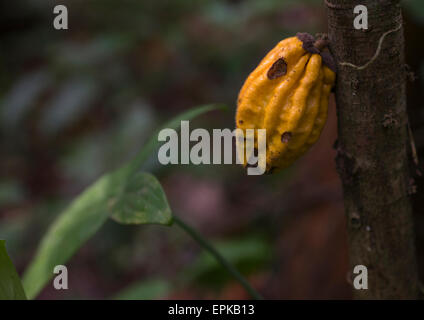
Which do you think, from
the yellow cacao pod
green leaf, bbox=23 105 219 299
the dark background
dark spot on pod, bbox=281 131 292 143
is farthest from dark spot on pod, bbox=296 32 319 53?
the dark background

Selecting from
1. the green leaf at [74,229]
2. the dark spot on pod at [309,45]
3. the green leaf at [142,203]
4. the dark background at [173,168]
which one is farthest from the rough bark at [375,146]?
the dark background at [173,168]

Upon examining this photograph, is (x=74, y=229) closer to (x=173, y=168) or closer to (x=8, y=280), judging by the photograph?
(x=8, y=280)

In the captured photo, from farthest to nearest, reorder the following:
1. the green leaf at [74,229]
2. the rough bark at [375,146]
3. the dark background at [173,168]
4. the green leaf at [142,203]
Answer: the dark background at [173,168] → the green leaf at [74,229] → the green leaf at [142,203] → the rough bark at [375,146]

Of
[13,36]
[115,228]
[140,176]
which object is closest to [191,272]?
[115,228]

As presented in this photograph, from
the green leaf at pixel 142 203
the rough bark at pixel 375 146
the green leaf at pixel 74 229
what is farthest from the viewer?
the green leaf at pixel 74 229

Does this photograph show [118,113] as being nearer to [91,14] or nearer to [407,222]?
[91,14]

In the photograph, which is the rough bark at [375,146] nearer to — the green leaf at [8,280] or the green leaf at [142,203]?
the green leaf at [142,203]

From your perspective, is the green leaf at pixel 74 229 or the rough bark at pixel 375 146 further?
the green leaf at pixel 74 229
